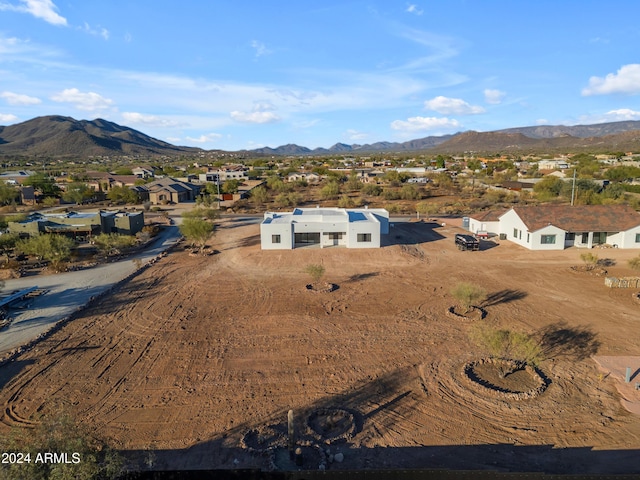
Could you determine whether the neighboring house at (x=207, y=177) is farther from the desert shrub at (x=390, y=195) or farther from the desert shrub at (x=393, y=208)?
the desert shrub at (x=393, y=208)

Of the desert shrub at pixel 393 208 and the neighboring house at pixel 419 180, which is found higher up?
the neighboring house at pixel 419 180

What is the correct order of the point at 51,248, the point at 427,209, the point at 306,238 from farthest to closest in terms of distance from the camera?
the point at 427,209
the point at 306,238
the point at 51,248

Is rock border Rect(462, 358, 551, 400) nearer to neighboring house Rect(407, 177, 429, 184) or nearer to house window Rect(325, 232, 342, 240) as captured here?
house window Rect(325, 232, 342, 240)

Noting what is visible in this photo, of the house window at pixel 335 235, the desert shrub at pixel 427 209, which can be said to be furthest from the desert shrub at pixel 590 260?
the desert shrub at pixel 427 209

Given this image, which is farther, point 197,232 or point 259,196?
point 259,196

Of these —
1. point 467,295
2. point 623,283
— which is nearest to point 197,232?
point 467,295

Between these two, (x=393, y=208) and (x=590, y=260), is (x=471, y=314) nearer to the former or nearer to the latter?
(x=590, y=260)

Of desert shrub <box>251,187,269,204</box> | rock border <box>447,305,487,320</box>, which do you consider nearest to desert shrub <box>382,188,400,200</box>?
desert shrub <box>251,187,269,204</box>
